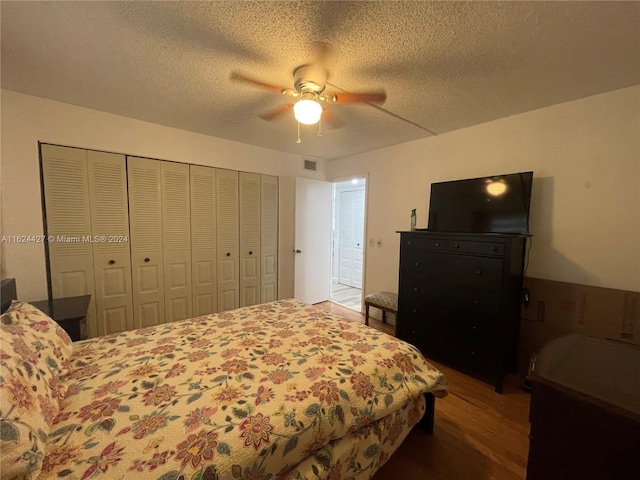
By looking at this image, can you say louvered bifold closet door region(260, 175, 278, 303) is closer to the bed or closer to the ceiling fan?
the ceiling fan

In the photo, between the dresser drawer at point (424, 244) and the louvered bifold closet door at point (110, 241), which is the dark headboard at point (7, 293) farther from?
the dresser drawer at point (424, 244)

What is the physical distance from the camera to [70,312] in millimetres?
2078

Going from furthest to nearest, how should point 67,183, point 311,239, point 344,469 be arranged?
1. point 311,239
2. point 67,183
3. point 344,469

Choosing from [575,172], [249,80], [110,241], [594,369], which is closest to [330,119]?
[249,80]

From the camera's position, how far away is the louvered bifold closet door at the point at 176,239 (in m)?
2.92

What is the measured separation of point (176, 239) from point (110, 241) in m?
0.59

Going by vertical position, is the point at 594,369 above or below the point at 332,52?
below

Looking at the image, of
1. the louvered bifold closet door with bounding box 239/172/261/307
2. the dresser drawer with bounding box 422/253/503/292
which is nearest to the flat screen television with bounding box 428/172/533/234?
the dresser drawer with bounding box 422/253/503/292

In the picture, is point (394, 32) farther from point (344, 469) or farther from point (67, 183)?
point (67, 183)

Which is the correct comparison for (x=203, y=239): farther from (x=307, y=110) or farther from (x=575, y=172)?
(x=575, y=172)

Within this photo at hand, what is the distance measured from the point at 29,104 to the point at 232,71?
6.11ft

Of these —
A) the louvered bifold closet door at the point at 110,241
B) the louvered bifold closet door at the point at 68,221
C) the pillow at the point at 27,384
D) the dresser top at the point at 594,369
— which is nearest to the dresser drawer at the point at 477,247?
the dresser top at the point at 594,369

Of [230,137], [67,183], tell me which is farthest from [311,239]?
[67,183]

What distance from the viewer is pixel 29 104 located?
217 cm
